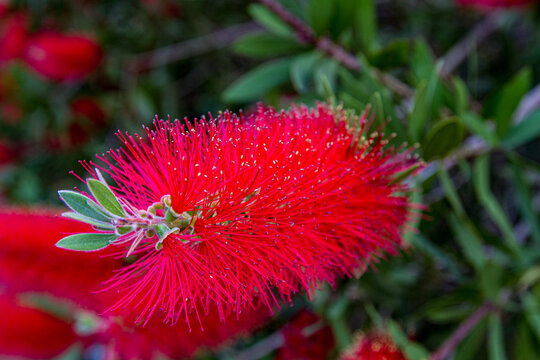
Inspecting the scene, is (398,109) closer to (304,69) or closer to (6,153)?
(304,69)

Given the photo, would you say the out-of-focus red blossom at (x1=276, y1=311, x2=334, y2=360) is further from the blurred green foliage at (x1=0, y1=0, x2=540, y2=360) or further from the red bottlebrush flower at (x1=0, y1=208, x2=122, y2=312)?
the red bottlebrush flower at (x1=0, y1=208, x2=122, y2=312)

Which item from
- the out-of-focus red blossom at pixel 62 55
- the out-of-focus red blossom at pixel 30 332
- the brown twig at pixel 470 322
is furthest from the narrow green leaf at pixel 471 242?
the out-of-focus red blossom at pixel 62 55

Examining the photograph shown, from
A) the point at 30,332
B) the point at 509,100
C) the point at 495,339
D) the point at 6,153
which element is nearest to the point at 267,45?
the point at 509,100

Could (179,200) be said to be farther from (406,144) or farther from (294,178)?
(406,144)

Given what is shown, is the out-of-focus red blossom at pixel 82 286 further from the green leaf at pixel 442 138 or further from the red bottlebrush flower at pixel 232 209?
the green leaf at pixel 442 138

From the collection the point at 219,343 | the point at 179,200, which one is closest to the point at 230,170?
the point at 179,200
